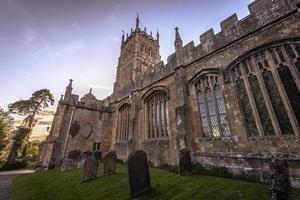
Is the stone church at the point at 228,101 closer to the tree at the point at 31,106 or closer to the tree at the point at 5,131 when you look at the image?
the tree at the point at 5,131

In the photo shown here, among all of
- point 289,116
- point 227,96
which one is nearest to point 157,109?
point 227,96

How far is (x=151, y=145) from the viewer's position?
35.6ft

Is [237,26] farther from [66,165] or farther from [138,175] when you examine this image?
[66,165]

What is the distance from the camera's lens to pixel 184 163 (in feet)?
23.1

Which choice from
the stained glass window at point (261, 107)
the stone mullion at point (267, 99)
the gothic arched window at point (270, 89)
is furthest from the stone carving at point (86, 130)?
the stone mullion at point (267, 99)

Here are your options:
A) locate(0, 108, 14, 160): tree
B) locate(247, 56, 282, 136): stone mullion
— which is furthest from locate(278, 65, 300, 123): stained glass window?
locate(0, 108, 14, 160): tree

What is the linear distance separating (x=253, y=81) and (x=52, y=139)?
15.1 meters

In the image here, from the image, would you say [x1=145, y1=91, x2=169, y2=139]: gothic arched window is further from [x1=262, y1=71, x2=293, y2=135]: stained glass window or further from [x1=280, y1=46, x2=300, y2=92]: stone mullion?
[x1=280, y1=46, x2=300, y2=92]: stone mullion

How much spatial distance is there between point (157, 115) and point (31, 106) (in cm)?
2476

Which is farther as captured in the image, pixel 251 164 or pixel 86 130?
pixel 86 130

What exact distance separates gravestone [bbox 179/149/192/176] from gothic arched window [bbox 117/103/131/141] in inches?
328

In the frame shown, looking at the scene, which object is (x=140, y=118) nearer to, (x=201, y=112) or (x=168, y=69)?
(x=168, y=69)

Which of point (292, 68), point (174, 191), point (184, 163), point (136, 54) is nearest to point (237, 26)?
point (292, 68)

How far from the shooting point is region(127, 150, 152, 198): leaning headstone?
4.90 metres
